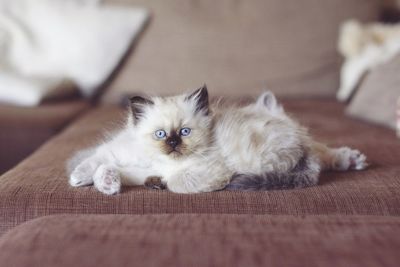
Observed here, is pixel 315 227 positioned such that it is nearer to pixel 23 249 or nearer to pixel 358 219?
pixel 358 219

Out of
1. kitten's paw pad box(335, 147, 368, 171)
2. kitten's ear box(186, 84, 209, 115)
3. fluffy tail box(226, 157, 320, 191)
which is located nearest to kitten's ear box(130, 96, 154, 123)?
kitten's ear box(186, 84, 209, 115)

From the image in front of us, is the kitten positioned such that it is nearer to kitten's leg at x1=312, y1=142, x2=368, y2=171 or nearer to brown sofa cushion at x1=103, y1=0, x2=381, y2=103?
kitten's leg at x1=312, y1=142, x2=368, y2=171

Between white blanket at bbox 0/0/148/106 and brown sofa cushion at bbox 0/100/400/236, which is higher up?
white blanket at bbox 0/0/148/106

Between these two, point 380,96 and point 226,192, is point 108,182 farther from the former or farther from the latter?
point 380,96

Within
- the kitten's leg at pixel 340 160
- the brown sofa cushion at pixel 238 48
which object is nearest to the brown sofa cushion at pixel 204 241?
the kitten's leg at pixel 340 160

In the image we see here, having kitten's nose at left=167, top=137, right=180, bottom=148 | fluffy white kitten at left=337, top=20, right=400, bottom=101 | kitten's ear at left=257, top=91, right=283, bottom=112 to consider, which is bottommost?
kitten's nose at left=167, top=137, right=180, bottom=148

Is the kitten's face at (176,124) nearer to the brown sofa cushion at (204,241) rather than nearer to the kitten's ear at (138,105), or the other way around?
the kitten's ear at (138,105)
